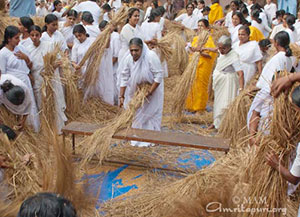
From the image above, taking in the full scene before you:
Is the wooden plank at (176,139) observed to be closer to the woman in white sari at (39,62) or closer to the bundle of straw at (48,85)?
the bundle of straw at (48,85)

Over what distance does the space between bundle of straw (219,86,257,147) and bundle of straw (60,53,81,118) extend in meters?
2.24

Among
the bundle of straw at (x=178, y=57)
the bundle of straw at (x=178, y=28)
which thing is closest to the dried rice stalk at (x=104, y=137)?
the bundle of straw at (x=178, y=57)

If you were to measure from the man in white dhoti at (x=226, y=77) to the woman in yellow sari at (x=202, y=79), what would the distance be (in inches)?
31.1

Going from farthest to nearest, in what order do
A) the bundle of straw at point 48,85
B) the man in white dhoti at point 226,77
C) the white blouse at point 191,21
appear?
1. the white blouse at point 191,21
2. the man in white dhoti at point 226,77
3. the bundle of straw at point 48,85

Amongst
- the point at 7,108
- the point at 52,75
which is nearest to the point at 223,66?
the point at 52,75

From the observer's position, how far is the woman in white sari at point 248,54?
19.2ft

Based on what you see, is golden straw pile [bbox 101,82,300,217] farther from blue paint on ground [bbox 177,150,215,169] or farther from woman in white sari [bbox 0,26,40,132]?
woman in white sari [bbox 0,26,40,132]

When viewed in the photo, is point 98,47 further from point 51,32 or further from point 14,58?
point 14,58

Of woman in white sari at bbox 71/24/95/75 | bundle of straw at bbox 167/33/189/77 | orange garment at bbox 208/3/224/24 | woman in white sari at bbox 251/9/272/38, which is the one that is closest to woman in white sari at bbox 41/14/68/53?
woman in white sari at bbox 71/24/95/75

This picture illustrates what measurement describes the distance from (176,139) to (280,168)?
6.22 ft

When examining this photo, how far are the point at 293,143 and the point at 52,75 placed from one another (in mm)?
3626

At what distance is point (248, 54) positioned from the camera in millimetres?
5855

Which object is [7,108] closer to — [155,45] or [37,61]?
[37,61]

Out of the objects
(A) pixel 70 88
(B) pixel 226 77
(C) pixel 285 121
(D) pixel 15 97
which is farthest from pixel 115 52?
(C) pixel 285 121
